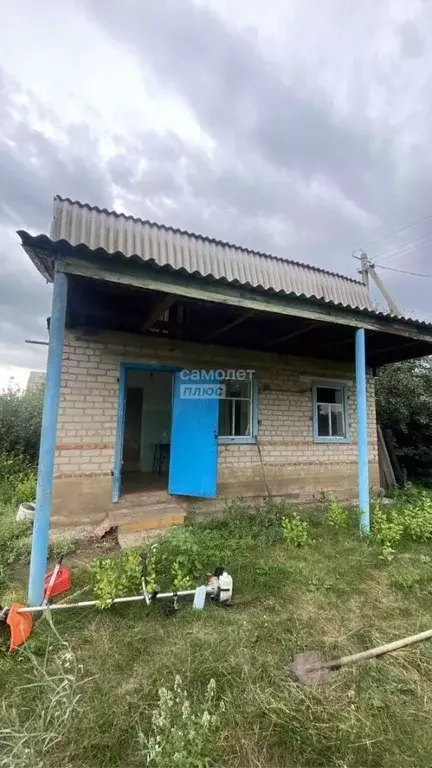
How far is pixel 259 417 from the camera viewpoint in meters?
6.12

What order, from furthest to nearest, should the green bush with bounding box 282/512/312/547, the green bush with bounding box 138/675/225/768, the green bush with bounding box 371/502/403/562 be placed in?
the green bush with bounding box 282/512/312/547, the green bush with bounding box 371/502/403/562, the green bush with bounding box 138/675/225/768

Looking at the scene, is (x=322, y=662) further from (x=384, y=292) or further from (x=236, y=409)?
(x=384, y=292)

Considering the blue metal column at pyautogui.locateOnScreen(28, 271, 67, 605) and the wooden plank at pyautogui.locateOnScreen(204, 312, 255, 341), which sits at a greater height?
the wooden plank at pyautogui.locateOnScreen(204, 312, 255, 341)

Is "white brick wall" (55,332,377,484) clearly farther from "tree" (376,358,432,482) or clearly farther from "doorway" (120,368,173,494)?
"doorway" (120,368,173,494)

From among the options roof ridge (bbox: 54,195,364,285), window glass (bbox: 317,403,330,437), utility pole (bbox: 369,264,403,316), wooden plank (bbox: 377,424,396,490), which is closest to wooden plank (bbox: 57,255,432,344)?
window glass (bbox: 317,403,330,437)

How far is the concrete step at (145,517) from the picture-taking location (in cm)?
454

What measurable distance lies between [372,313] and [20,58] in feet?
21.1

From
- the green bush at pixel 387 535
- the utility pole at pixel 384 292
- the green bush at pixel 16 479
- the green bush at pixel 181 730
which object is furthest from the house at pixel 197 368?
the utility pole at pixel 384 292

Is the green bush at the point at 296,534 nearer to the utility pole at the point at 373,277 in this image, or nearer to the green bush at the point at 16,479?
the green bush at the point at 16,479

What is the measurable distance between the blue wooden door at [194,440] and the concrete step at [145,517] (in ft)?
1.38

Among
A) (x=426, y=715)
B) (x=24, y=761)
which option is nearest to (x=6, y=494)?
(x=24, y=761)

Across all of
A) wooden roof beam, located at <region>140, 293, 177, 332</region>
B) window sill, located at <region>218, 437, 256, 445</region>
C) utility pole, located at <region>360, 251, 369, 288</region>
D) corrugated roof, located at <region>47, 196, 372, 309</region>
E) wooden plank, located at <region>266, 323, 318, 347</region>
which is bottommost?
window sill, located at <region>218, 437, 256, 445</region>

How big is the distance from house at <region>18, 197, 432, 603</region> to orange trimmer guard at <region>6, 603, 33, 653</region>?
446 mm

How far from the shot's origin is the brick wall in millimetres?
4793
